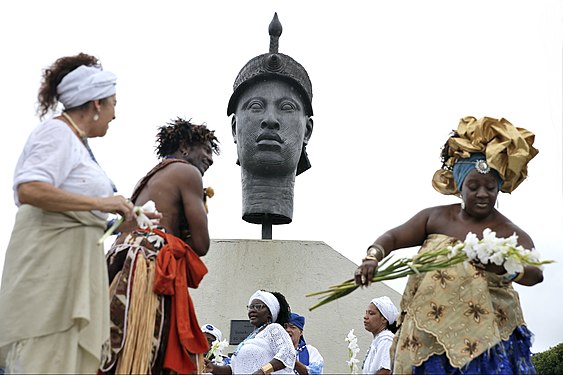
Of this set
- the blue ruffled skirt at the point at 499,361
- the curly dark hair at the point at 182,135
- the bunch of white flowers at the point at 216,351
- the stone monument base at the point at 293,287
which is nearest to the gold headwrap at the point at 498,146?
the blue ruffled skirt at the point at 499,361

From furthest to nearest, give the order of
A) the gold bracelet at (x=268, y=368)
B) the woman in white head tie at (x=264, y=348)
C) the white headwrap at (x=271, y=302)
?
the white headwrap at (x=271, y=302)
the woman in white head tie at (x=264, y=348)
the gold bracelet at (x=268, y=368)

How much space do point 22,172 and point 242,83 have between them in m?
6.09

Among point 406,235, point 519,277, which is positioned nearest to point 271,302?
point 406,235

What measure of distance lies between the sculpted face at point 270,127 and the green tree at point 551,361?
13.3 feet

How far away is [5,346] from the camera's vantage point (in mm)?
3676

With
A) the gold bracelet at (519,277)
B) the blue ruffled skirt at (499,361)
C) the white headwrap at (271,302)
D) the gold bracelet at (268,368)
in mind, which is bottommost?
the blue ruffled skirt at (499,361)

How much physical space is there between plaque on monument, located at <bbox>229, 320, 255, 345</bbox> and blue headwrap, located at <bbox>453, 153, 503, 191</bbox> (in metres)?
3.81

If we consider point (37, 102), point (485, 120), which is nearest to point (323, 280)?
point (485, 120)

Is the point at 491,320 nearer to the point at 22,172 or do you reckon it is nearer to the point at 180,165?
the point at 180,165

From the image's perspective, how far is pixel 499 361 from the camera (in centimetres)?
436

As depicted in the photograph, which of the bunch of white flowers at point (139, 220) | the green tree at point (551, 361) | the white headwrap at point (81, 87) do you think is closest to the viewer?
the bunch of white flowers at point (139, 220)

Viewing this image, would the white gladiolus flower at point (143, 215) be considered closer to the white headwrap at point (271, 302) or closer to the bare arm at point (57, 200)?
the bare arm at point (57, 200)

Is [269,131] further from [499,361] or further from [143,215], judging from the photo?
[143,215]

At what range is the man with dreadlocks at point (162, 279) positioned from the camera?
4211mm
